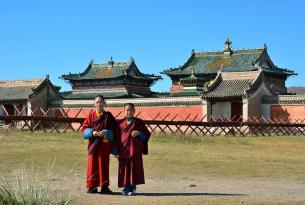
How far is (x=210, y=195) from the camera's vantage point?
1045 centimetres

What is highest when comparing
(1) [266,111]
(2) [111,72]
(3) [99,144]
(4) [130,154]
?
(2) [111,72]

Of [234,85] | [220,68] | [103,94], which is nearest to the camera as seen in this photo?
[234,85]

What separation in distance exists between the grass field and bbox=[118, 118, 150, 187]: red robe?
0.34 m

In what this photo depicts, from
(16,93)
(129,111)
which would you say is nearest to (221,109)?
(16,93)

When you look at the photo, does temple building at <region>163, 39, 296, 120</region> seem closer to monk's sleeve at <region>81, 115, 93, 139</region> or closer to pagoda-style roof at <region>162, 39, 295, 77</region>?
pagoda-style roof at <region>162, 39, 295, 77</region>

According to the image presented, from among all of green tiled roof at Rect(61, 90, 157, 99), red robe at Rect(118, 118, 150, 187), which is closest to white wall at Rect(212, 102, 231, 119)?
green tiled roof at Rect(61, 90, 157, 99)

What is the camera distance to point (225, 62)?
161 ft

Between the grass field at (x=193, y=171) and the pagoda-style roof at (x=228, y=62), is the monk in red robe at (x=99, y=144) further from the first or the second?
the pagoda-style roof at (x=228, y=62)

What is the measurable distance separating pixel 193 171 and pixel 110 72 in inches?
1510

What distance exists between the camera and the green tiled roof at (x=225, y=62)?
47.9m

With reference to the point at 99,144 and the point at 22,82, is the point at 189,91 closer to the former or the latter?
the point at 22,82

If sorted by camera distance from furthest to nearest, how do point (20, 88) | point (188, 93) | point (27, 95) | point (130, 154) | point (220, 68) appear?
point (20, 88) → point (27, 95) → point (220, 68) → point (188, 93) → point (130, 154)

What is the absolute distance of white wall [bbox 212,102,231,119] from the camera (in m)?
42.4

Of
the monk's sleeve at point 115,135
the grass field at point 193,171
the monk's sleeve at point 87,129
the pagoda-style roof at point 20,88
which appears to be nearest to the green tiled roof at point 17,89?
the pagoda-style roof at point 20,88
